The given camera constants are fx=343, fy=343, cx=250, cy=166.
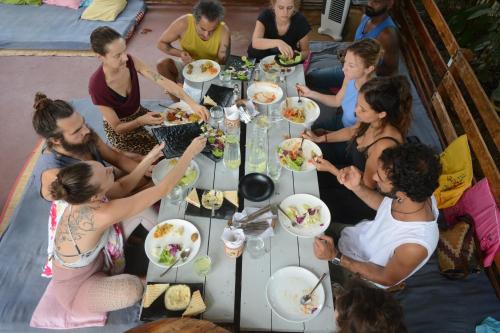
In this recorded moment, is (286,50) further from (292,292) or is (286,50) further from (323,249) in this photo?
(292,292)

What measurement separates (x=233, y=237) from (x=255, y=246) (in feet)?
0.49

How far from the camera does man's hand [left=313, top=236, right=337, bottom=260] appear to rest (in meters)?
1.88

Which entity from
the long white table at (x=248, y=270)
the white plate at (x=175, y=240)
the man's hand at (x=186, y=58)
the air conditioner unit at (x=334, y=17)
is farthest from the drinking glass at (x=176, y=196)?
the air conditioner unit at (x=334, y=17)

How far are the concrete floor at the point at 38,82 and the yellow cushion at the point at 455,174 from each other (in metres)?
3.45

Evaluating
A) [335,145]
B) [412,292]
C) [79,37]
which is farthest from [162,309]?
[79,37]

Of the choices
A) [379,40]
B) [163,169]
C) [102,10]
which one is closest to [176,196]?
[163,169]

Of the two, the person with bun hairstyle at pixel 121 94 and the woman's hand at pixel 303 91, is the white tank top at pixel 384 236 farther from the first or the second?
the person with bun hairstyle at pixel 121 94

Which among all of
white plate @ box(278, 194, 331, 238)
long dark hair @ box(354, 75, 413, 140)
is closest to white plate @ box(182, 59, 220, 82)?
long dark hair @ box(354, 75, 413, 140)

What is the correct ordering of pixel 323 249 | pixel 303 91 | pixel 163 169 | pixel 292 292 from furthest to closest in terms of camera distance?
pixel 303 91 → pixel 163 169 → pixel 323 249 → pixel 292 292

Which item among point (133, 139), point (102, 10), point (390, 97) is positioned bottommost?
point (102, 10)

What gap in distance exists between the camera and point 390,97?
229 cm

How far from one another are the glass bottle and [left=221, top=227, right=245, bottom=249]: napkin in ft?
1.83

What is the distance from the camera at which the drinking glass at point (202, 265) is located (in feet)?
5.99

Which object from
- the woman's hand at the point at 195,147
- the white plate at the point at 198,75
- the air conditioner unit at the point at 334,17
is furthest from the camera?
the air conditioner unit at the point at 334,17
